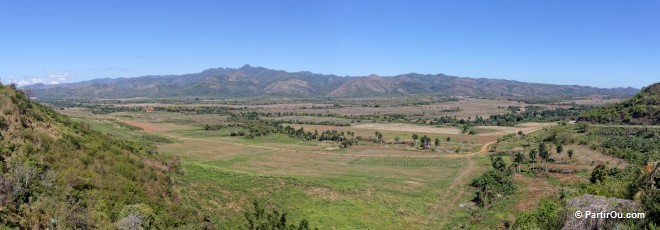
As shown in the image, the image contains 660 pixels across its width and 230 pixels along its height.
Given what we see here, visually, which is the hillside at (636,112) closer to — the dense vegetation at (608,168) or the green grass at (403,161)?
the dense vegetation at (608,168)

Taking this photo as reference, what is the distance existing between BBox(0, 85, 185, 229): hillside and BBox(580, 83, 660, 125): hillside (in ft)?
459

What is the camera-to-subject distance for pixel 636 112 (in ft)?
440

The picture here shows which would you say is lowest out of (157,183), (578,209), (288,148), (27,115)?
(288,148)

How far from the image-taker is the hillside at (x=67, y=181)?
26391mm

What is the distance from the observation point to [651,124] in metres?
125

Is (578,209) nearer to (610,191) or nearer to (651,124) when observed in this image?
(610,191)

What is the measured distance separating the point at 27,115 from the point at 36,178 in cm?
1501

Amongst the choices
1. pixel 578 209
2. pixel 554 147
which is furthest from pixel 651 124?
pixel 578 209

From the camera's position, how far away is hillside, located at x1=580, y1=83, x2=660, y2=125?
12962cm

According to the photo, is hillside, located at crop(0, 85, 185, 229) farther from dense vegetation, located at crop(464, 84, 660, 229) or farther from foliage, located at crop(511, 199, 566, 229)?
dense vegetation, located at crop(464, 84, 660, 229)

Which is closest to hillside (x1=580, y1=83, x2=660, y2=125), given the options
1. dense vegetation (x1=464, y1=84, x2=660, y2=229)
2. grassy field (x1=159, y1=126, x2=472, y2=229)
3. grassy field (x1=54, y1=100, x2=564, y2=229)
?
dense vegetation (x1=464, y1=84, x2=660, y2=229)

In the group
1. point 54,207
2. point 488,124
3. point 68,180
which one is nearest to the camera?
point 54,207

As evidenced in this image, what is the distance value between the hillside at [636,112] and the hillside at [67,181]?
459 feet

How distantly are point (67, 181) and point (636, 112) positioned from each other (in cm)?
15403
